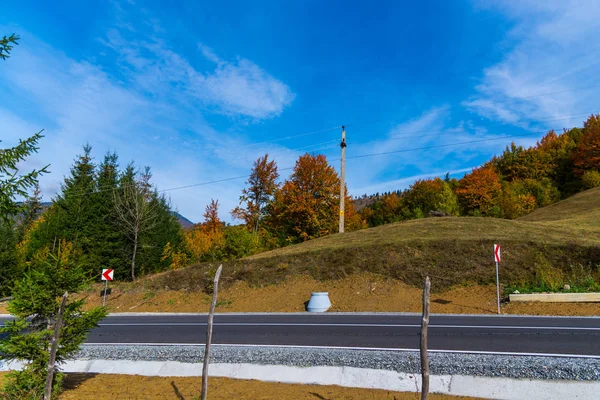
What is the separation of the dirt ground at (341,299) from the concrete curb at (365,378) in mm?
7647

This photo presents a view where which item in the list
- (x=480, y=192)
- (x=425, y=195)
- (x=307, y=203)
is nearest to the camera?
(x=307, y=203)

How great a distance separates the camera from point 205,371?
5305mm

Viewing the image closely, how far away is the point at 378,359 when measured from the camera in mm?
6828

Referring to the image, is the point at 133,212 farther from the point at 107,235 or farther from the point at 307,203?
the point at 307,203

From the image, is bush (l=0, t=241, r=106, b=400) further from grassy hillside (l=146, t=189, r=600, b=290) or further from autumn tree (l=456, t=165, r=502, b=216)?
autumn tree (l=456, t=165, r=502, b=216)

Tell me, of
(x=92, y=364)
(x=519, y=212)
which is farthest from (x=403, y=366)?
(x=519, y=212)

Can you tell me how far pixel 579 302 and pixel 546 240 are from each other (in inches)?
302

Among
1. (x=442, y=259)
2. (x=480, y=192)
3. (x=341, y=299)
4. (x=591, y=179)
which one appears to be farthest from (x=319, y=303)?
(x=591, y=179)

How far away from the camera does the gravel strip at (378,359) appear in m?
5.76

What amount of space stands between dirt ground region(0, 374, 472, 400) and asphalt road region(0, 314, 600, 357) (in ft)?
6.96

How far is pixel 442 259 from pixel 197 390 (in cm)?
1552

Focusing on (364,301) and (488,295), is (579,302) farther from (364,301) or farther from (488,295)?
(364,301)

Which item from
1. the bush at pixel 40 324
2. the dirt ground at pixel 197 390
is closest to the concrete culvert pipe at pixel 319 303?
the dirt ground at pixel 197 390

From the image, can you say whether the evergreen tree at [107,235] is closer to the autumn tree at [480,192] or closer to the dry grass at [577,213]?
the dry grass at [577,213]
